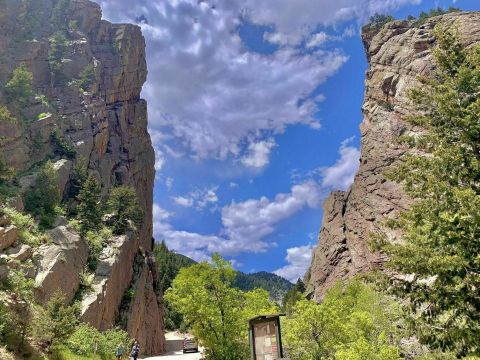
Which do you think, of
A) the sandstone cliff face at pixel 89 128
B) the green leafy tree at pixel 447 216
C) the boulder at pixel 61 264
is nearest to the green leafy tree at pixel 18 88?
the sandstone cliff face at pixel 89 128

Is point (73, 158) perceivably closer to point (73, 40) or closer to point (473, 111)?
point (73, 40)

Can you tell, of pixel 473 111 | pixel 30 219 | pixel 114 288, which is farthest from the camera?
pixel 114 288

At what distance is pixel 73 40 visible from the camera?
6381 cm

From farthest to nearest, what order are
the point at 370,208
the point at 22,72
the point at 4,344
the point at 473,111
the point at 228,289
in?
the point at 370,208
the point at 22,72
the point at 228,289
the point at 4,344
the point at 473,111

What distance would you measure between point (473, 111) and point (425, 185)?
9.40ft

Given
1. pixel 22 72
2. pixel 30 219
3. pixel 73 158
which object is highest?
pixel 22 72

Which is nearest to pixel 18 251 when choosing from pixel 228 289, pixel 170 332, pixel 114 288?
pixel 114 288

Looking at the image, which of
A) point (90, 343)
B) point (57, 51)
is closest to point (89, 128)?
point (57, 51)

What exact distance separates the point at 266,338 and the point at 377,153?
5657cm

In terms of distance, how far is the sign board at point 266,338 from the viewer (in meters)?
13.4

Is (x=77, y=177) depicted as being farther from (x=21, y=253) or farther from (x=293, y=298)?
(x=293, y=298)

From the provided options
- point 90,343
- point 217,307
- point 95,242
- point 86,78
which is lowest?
point 90,343

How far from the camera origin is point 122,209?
45094 mm

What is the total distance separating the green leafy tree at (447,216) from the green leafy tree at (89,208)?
32607 millimetres
